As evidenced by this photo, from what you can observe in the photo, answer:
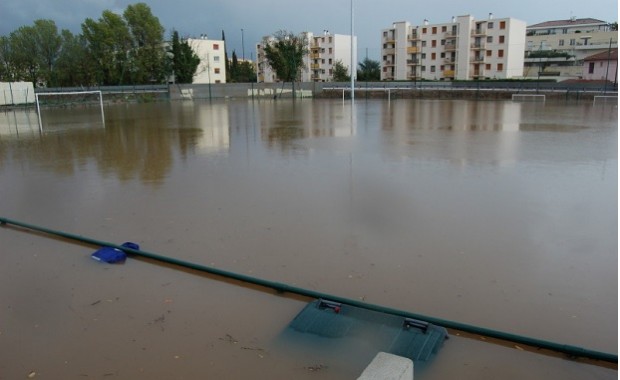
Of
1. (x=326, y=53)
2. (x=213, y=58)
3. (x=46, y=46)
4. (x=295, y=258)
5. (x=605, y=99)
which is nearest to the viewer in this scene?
(x=295, y=258)

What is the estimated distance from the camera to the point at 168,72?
5062 cm

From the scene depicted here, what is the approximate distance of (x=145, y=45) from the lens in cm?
4991

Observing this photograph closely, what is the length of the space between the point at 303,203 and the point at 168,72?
47.7m

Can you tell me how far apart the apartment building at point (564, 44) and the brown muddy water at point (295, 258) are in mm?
68074

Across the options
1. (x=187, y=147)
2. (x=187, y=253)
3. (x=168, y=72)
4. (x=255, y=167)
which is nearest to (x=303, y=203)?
(x=187, y=253)

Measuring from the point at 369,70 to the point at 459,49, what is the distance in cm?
1431

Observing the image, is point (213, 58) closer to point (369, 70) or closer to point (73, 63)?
point (369, 70)

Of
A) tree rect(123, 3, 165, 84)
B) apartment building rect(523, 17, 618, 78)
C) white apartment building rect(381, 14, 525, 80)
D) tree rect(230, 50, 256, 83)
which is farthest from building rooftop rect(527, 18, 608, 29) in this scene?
tree rect(123, 3, 165, 84)

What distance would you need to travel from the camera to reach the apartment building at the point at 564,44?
6938 centimetres

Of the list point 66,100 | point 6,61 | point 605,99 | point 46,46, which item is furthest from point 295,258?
point 46,46

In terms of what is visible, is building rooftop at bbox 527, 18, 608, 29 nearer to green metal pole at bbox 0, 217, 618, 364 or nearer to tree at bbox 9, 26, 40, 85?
tree at bbox 9, 26, 40, 85

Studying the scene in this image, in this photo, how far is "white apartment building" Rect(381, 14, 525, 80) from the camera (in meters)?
66.6

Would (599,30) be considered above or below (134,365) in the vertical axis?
above

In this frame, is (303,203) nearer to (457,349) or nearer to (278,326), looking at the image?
(278,326)
